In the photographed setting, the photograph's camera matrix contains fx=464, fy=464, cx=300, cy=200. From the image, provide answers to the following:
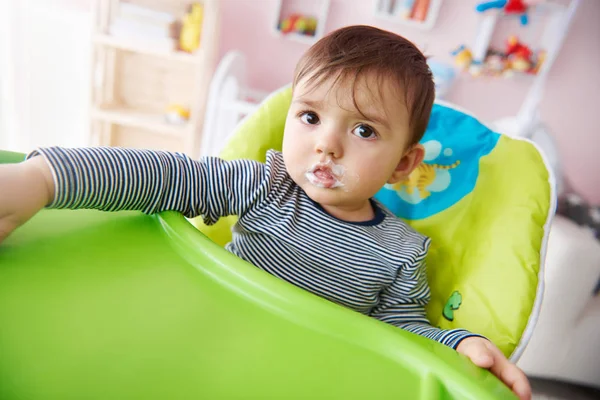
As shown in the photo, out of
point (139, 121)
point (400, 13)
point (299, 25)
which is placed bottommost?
point (139, 121)

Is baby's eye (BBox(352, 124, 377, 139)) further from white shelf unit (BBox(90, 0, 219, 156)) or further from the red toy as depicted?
the red toy

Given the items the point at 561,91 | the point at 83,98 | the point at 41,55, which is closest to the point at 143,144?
the point at 83,98

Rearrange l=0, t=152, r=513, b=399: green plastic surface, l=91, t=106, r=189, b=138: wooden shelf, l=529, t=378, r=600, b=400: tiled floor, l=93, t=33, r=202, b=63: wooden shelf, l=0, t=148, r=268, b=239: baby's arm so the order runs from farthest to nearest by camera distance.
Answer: l=91, t=106, r=189, b=138: wooden shelf → l=93, t=33, r=202, b=63: wooden shelf → l=529, t=378, r=600, b=400: tiled floor → l=0, t=148, r=268, b=239: baby's arm → l=0, t=152, r=513, b=399: green plastic surface

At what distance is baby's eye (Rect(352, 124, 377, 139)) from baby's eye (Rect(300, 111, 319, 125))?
6 cm

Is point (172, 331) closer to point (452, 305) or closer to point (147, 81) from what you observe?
point (452, 305)

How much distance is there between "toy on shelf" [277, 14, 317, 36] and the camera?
1987mm

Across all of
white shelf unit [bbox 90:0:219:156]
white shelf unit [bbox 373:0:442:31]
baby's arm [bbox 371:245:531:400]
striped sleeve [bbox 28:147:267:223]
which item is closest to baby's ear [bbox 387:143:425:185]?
baby's arm [bbox 371:245:531:400]

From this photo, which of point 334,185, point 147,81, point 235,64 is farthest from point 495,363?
point 147,81

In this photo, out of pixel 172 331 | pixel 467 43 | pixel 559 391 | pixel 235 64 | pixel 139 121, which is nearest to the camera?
pixel 172 331

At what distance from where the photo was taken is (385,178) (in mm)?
739

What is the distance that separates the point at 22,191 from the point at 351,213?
0.49m

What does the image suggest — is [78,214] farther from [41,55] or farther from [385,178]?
[41,55]

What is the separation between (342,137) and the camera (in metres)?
0.67

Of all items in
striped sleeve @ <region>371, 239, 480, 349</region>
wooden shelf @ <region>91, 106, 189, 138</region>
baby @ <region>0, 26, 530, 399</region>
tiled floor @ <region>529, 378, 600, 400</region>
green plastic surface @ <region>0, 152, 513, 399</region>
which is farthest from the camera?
wooden shelf @ <region>91, 106, 189, 138</region>
